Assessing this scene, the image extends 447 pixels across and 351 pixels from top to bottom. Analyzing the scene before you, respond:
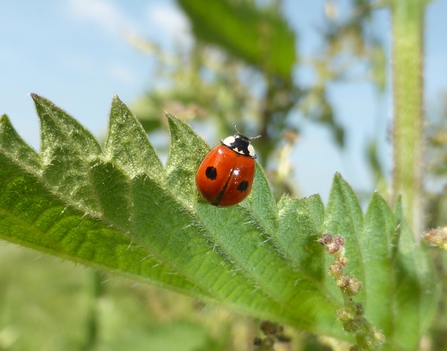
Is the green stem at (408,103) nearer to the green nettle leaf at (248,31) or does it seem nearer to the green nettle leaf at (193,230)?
the green nettle leaf at (193,230)

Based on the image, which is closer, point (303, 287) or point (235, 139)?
point (303, 287)

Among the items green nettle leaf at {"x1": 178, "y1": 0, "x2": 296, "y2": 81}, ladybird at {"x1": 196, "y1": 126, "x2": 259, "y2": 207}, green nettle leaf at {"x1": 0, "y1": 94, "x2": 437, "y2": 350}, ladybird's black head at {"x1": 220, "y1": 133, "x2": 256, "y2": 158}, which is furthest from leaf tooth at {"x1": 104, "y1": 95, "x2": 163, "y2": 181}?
green nettle leaf at {"x1": 178, "y1": 0, "x2": 296, "y2": 81}

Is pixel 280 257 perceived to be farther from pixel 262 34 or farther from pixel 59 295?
pixel 59 295

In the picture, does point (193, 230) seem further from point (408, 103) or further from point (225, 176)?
point (408, 103)

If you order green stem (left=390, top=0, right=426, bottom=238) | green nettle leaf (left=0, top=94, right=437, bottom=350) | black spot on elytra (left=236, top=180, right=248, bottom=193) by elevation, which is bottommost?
green nettle leaf (left=0, top=94, right=437, bottom=350)

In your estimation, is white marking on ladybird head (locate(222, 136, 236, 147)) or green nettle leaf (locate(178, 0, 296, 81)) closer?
white marking on ladybird head (locate(222, 136, 236, 147))

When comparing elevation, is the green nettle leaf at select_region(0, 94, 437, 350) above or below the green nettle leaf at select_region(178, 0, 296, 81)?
below

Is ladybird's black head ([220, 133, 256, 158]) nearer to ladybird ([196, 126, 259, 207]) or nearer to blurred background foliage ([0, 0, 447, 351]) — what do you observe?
ladybird ([196, 126, 259, 207])

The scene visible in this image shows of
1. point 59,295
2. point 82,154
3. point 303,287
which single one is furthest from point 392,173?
point 59,295
